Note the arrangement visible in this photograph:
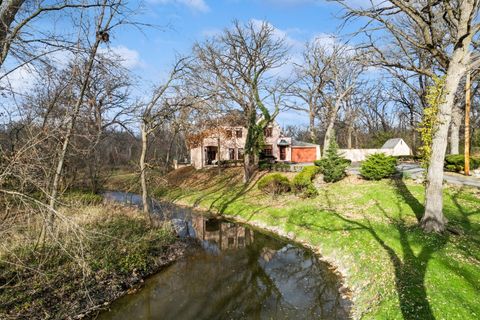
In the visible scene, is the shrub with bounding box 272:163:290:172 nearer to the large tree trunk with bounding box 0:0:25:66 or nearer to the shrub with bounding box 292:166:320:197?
the shrub with bounding box 292:166:320:197

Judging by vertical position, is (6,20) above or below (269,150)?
above

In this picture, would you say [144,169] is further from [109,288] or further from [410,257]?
[410,257]

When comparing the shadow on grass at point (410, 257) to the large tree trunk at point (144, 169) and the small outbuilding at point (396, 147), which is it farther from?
the small outbuilding at point (396, 147)

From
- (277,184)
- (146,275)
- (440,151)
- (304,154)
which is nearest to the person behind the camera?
(146,275)

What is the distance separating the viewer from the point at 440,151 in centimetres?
1111

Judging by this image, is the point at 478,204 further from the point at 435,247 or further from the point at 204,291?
the point at 204,291

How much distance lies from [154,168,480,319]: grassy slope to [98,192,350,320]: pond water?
0.93m

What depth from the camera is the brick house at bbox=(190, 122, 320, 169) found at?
38156 millimetres

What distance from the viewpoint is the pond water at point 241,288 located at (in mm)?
8047

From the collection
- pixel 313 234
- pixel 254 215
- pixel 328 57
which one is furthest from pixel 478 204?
pixel 328 57

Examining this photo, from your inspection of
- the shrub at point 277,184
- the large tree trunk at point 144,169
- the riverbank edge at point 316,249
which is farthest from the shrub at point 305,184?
the large tree trunk at point 144,169

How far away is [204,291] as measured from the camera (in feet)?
30.6

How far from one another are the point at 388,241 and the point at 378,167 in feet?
32.2

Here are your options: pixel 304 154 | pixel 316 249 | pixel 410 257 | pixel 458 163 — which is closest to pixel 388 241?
pixel 410 257
